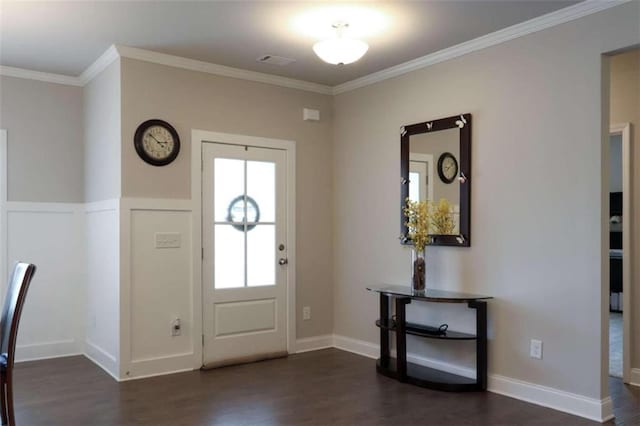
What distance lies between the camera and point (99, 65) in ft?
14.9

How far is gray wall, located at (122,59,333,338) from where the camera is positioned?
4273 millimetres

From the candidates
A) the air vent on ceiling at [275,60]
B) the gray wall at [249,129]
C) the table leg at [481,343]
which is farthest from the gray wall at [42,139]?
the table leg at [481,343]

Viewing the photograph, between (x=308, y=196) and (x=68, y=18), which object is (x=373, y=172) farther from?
(x=68, y=18)

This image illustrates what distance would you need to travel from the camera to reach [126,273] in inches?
165

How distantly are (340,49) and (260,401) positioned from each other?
2.39 metres

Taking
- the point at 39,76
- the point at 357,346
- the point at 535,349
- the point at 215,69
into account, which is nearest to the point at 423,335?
the point at 535,349

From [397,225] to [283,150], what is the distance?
127 centimetres

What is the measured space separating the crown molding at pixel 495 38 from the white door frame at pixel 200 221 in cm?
100

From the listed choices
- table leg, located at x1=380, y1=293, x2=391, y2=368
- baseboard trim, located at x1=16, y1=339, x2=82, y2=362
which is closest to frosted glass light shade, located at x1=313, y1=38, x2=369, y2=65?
table leg, located at x1=380, y1=293, x2=391, y2=368

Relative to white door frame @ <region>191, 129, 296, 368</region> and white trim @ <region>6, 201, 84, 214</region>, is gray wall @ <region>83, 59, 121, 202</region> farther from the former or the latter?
white door frame @ <region>191, 129, 296, 368</region>

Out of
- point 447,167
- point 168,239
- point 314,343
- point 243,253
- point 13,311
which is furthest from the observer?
point 314,343

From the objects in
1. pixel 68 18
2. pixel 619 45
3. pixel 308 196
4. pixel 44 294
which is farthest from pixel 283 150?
pixel 619 45

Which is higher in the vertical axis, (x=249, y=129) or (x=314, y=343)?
(x=249, y=129)

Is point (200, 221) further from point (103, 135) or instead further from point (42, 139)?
point (42, 139)
